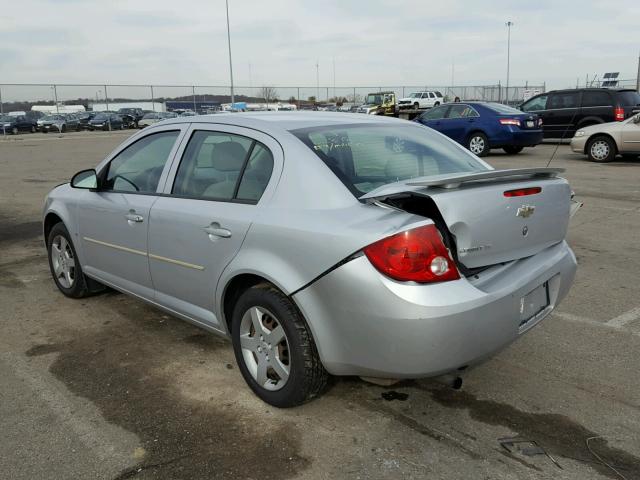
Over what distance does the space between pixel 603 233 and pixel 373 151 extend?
196 inches

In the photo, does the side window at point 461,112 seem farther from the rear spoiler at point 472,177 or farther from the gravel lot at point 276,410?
the rear spoiler at point 472,177

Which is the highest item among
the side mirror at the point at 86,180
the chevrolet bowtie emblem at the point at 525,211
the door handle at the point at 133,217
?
the side mirror at the point at 86,180

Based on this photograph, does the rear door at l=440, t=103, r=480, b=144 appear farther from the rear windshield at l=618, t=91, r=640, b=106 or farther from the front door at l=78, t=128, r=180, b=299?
the front door at l=78, t=128, r=180, b=299

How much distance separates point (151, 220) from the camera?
3721 millimetres

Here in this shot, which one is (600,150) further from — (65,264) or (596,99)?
(65,264)

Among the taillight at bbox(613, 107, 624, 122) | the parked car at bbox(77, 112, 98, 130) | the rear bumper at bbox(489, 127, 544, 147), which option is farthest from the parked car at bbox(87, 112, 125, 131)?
the taillight at bbox(613, 107, 624, 122)

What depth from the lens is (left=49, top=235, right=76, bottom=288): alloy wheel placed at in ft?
16.3

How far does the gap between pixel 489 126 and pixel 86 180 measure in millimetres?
12886

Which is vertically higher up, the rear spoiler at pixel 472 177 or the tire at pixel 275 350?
the rear spoiler at pixel 472 177

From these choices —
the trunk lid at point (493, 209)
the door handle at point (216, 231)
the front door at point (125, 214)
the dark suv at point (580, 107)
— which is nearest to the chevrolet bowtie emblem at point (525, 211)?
the trunk lid at point (493, 209)

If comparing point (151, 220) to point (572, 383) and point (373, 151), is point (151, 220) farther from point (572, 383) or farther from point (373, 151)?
point (572, 383)

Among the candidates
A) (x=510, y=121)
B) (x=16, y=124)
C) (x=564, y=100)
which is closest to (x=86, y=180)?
(x=510, y=121)

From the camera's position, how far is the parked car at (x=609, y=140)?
13.9 m

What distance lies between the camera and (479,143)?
15.8 m
